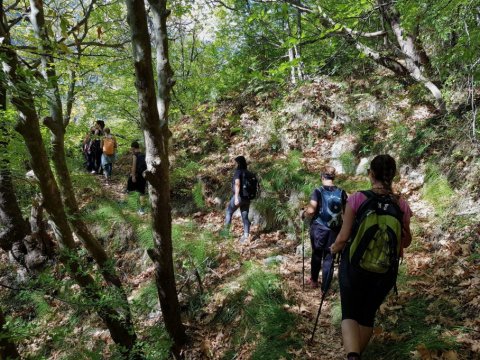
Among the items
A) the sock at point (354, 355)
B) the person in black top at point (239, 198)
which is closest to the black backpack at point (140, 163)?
the person in black top at point (239, 198)

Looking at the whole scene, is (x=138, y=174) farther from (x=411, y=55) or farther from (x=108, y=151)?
(x=411, y=55)

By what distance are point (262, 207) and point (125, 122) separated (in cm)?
→ 892

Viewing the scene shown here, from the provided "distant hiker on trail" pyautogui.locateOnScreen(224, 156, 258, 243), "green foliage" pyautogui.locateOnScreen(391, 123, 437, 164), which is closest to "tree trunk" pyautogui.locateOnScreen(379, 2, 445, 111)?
"green foliage" pyautogui.locateOnScreen(391, 123, 437, 164)

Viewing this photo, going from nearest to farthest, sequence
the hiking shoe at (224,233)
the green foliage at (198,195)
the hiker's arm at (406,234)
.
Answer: the hiker's arm at (406,234) → the hiking shoe at (224,233) → the green foliage at (198,195)

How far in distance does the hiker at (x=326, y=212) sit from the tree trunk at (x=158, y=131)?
1983mm

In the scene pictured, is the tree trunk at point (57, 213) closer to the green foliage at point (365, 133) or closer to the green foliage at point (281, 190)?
the green foliage at point (281, 190)

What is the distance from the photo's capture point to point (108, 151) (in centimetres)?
1034

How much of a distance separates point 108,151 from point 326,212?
8062mm

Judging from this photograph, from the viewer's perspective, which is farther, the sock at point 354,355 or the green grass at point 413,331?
the green grass at point 413,331

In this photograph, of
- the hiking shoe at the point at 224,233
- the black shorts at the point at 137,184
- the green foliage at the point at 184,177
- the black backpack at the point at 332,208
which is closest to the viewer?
the black backpack at the point at 332,208

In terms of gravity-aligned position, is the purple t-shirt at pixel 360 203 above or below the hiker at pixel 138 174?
below

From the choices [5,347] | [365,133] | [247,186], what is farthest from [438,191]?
[5,347]

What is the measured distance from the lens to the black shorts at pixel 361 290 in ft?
8.93

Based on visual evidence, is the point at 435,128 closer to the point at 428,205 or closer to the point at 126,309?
the point at 428,205
